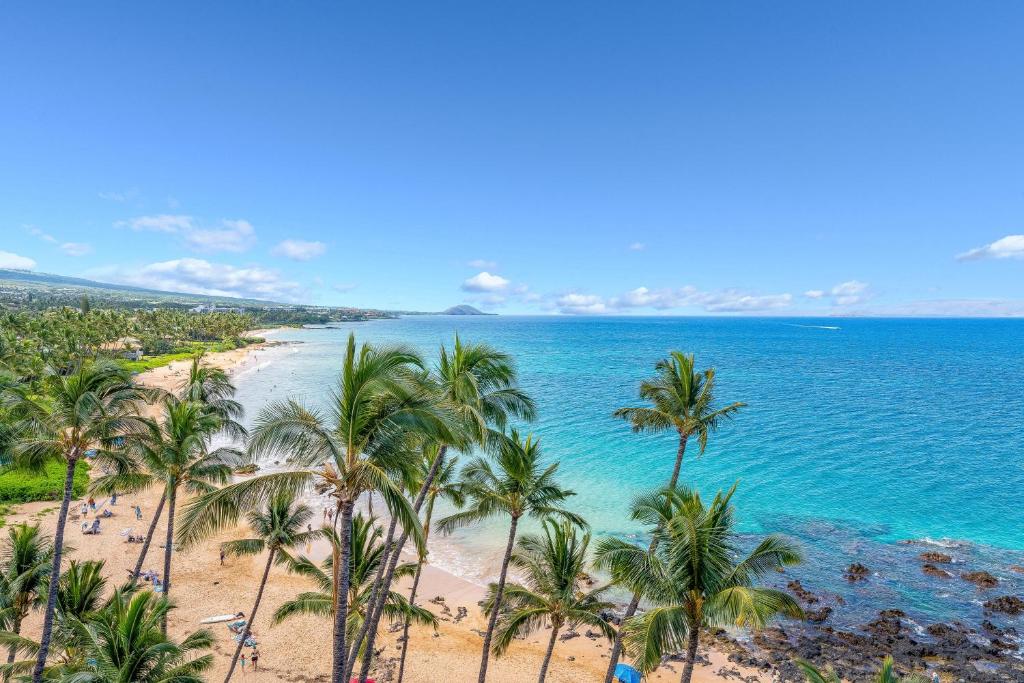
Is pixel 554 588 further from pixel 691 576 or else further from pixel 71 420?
pixel 71 420

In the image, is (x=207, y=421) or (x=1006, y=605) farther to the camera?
(x=1006, y=605)

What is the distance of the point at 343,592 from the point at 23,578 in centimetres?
1182

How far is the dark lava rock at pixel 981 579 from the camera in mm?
26906

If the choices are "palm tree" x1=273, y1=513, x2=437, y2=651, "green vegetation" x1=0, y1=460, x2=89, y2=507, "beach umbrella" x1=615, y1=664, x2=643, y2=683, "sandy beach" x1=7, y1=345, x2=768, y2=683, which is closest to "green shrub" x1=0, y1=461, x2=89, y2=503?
"green vegetation" x1=0, y1=460, x2=89, y2=507

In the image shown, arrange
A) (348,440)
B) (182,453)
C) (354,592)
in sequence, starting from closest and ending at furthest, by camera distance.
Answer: (348,440) < (354,592) < (182,453)

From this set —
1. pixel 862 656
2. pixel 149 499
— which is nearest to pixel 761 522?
pixel 862 656

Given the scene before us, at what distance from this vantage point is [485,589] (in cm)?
2872

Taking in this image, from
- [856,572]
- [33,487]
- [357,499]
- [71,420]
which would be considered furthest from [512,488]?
[33,487]

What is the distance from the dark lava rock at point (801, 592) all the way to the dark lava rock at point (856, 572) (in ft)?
9.98

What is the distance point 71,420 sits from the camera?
46.0 ft

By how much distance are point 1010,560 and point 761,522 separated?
13.3m

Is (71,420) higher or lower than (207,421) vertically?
higher

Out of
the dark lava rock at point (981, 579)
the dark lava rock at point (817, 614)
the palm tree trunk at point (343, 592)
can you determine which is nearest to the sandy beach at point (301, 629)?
the dark lava rock at point (817, 614)

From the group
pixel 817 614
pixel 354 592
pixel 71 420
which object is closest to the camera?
pixel 71 420
